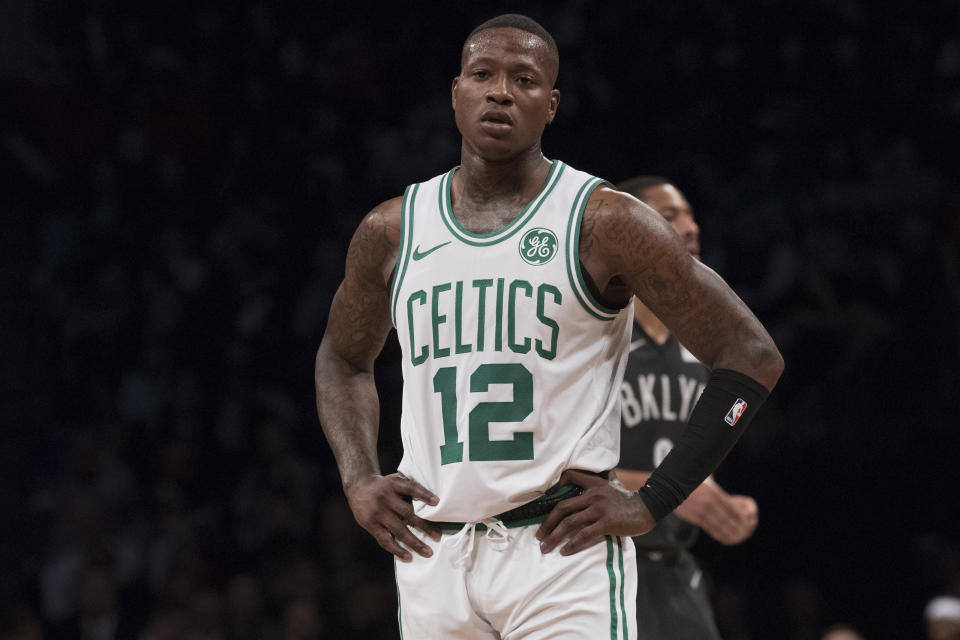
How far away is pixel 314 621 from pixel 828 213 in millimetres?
4210

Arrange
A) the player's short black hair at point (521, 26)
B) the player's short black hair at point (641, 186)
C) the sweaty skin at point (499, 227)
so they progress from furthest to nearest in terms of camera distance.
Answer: the player's short black hair at point (641, 186)
the player's short black hair at point (521, 26)
the sweaty skin at point (499, 227)

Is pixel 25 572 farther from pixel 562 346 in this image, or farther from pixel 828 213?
pixel 562 346

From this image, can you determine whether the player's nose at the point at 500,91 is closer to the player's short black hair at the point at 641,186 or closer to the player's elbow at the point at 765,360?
the player's elbow at the point at 765,360

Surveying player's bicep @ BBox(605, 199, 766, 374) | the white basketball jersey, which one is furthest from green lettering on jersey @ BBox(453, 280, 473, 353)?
player's bicep @ BBox(605, 199, 766, 374)

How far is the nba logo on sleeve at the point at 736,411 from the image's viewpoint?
333cm

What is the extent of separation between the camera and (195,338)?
9641 mm

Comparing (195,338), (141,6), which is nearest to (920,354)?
(195,338)

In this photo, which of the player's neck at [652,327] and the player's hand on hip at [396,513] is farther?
the player's neck at [652,327]

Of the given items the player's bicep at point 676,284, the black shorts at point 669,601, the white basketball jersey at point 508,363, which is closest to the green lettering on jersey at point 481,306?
the white basketball jersey at point 508,363

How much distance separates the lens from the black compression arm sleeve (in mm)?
3330

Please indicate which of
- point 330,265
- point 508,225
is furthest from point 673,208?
point 330,265

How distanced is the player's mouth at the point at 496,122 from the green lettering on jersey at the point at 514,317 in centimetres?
44

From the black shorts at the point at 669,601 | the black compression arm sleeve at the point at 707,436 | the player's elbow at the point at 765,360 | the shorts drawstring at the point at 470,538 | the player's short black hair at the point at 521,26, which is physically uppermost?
the player's short black hair at the point at 521,26

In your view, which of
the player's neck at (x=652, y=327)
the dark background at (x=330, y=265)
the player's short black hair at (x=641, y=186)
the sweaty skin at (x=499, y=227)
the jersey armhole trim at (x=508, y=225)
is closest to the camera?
the sweaty skin at (x=499, y=227)
